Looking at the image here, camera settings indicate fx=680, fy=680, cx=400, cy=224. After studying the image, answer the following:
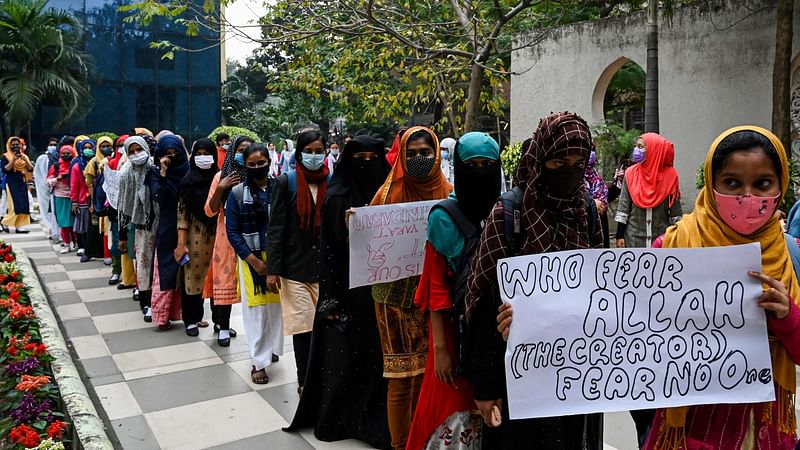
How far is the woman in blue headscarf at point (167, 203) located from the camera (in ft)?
20.1

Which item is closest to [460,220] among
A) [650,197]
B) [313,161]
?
[313,161]

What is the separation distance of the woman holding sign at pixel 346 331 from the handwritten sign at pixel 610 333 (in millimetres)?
1818

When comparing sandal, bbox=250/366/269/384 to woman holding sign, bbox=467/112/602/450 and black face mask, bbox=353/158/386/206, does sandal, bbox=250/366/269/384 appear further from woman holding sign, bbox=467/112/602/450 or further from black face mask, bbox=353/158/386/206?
woman holding sign, bbox=467/112/602/450

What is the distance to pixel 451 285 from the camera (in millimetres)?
2492

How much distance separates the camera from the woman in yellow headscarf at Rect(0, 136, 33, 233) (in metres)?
12.3

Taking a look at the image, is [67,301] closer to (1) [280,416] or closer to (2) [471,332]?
(1) [280,416]

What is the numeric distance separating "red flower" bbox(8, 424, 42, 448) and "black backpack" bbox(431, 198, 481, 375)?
6.52ft

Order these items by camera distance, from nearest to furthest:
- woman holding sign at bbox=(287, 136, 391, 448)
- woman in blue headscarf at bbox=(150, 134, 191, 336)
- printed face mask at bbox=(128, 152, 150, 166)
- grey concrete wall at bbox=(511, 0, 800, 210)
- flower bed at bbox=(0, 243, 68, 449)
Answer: flower bed at bbox=(0, 243, 68, 449), woman holding sign at bbox=(287, 136, 391, 448), woman in blue headscarf at bbox=(150, 134, 191, 336), printed face mask at bbox=(128, 152, 150, 166), grey concrete wall at bbox=(511, 0, 800, 210)

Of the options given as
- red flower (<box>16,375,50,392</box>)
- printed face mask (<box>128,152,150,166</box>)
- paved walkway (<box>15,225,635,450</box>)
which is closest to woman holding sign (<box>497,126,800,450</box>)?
paved walkway (<box>15,225,635,450</box>)

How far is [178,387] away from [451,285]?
10.2ft

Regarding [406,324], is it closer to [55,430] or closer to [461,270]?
[461,270]

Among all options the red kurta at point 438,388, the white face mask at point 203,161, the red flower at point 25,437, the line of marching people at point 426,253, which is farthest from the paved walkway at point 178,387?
the white face mask at point 203,161

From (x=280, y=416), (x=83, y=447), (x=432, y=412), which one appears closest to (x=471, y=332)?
(x=432, y=412)

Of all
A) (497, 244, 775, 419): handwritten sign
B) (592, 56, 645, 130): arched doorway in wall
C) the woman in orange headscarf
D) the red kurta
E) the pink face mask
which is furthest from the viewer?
(592, 56, 645, 130): arched doorway in wall
